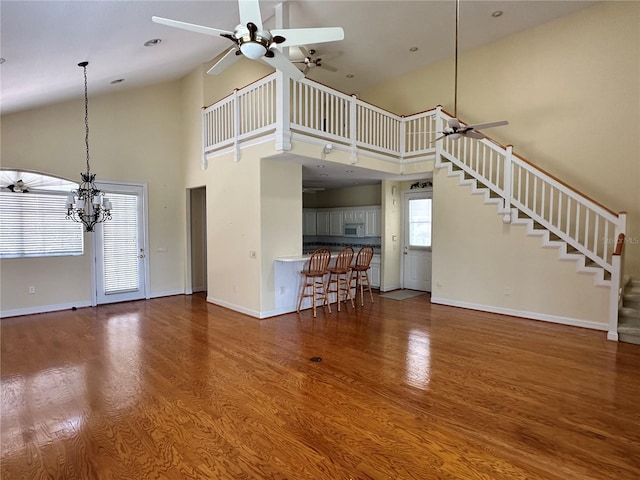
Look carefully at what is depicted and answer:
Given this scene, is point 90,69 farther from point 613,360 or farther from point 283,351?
point 613,360

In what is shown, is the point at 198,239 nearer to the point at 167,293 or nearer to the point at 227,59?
the point at 167,293

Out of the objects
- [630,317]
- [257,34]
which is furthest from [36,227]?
[630,317]

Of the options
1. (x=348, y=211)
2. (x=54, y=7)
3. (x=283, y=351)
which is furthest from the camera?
(x=348, y=211)

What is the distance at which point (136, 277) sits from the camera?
7.05 m

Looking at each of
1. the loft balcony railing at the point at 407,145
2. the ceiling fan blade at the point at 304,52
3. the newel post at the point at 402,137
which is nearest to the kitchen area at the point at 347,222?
the newel post at the point at 402,137

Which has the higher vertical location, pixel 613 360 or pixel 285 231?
pixel 285 231

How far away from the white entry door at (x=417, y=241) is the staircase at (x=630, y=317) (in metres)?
3.40

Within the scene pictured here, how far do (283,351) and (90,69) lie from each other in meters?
4.58

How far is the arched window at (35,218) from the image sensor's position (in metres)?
5.54

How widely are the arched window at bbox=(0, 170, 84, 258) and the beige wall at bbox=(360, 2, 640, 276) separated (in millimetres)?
7929

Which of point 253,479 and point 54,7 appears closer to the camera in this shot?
point 253,479

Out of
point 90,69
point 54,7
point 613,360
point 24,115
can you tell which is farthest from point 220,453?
point 24,115

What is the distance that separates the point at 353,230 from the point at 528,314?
4431 millimetres

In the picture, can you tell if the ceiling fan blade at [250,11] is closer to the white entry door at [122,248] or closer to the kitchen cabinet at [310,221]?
the white entry door at [122,248]
